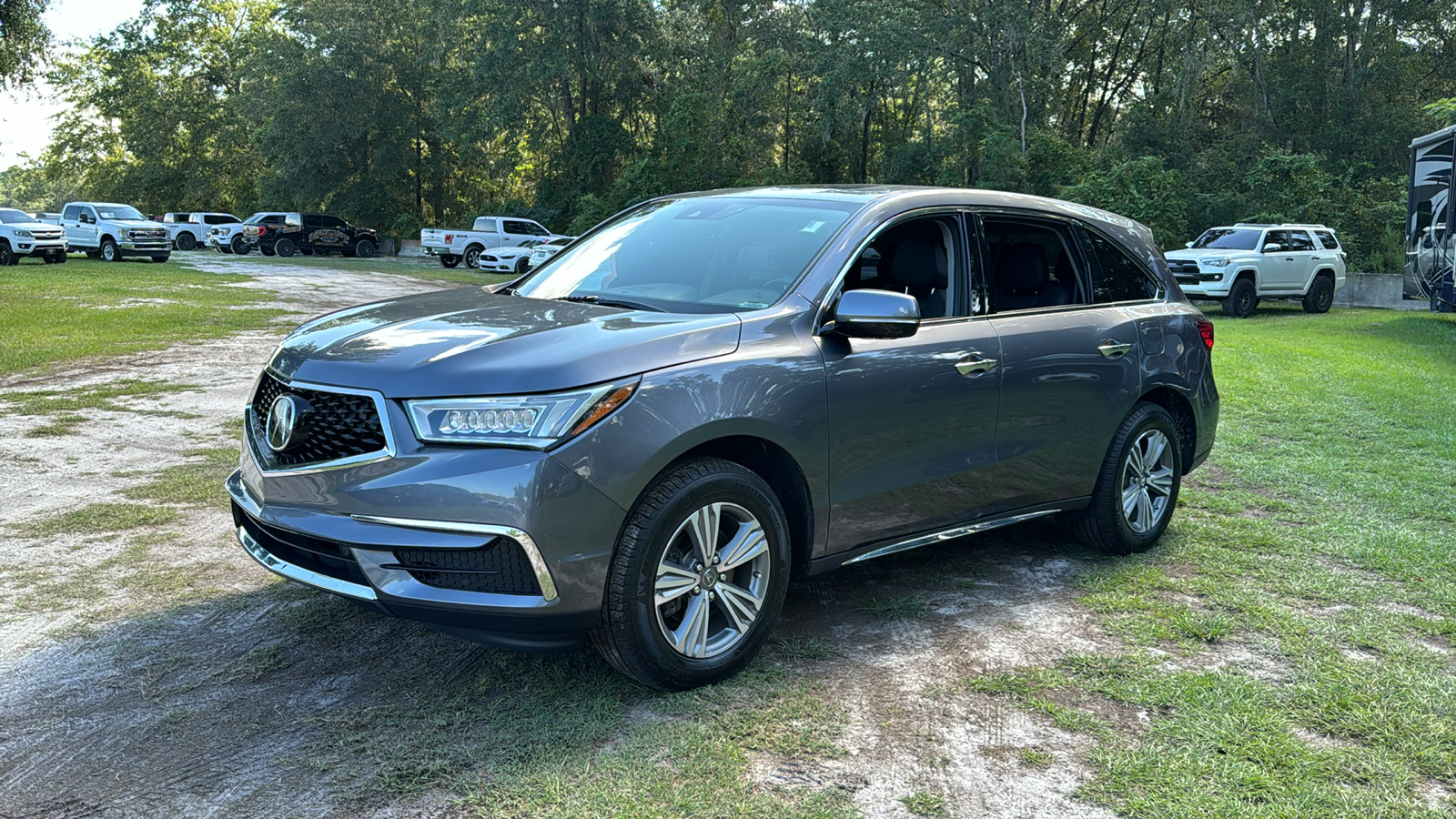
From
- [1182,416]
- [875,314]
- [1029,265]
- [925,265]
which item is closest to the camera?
[875,314]

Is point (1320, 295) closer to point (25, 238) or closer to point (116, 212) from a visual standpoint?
point (25, 238)

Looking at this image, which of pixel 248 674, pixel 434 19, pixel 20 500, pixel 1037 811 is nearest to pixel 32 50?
pixel 434 19

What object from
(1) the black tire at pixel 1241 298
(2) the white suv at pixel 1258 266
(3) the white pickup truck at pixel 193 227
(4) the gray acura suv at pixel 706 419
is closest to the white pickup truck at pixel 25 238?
(3) the white pickup truck at pixel 193 227

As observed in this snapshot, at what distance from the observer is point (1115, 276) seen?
580 cm

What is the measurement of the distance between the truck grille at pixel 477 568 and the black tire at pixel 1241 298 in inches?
885

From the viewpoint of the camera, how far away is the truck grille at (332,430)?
357 cm

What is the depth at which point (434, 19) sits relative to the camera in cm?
4709

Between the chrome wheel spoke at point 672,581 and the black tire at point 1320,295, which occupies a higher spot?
the black tire at point 1320,295

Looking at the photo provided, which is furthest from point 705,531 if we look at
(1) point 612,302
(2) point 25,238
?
(2) point 25,238

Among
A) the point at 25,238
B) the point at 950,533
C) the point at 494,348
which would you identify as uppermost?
the point at 25,238

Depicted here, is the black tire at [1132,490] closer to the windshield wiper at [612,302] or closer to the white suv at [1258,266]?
the windshield wiper at [612,302]

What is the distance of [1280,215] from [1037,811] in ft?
99.5

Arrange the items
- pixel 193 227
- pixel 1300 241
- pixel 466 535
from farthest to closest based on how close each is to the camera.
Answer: pixel 193 227 → pixel 1300 241 → pixel 466 535

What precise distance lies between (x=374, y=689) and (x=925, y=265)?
284cm
